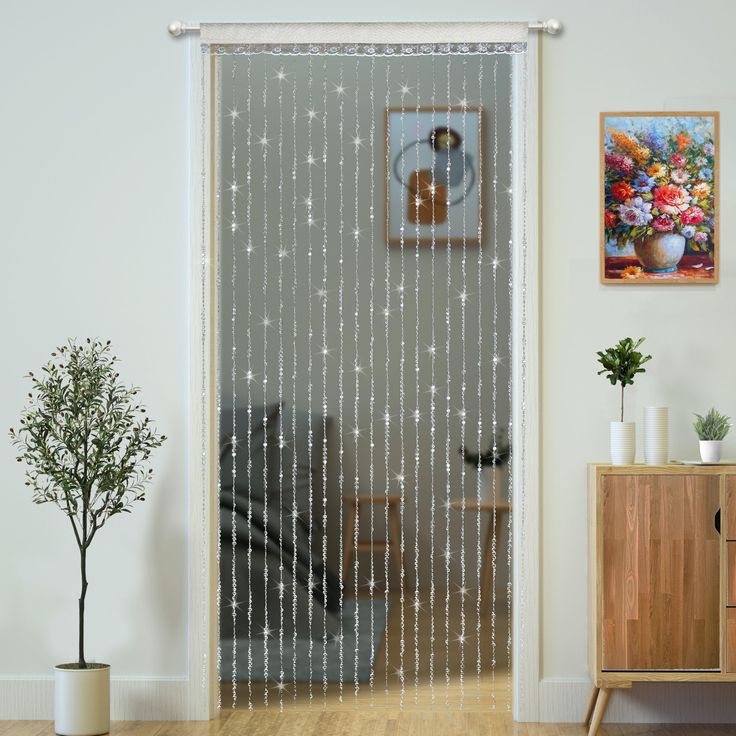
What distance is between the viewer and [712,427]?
3.55 meters

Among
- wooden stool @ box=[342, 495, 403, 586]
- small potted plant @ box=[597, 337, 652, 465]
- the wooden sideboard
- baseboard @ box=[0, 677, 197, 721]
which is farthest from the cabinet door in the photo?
baseboard @ box=[0, 677, 197, 721]

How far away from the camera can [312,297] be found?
12.6ft

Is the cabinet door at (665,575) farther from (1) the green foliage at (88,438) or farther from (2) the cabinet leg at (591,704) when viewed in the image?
(1) the green foliage at (88,438)

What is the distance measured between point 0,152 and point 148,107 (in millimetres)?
538

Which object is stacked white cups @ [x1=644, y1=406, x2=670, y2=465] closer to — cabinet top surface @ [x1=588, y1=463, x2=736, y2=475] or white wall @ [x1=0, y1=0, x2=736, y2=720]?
cabinet top surface @ [x1=588, y1=463, x2=736, y2=475]

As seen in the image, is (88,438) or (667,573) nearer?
(667,573)

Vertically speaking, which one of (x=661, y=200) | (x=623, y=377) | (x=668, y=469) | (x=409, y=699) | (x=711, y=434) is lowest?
(x=409, y=699)

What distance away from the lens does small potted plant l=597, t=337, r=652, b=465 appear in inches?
138

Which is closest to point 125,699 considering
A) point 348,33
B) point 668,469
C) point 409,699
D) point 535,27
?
point 409,699

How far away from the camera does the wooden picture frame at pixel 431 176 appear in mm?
3820

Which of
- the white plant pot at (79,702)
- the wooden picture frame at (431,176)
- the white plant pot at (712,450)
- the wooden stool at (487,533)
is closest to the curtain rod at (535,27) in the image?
the wooden picture frame at (431,176)

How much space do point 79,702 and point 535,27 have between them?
2649 mm

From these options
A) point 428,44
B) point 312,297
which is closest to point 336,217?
point 312,297

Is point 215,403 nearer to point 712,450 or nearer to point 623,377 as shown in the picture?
point 623,377
